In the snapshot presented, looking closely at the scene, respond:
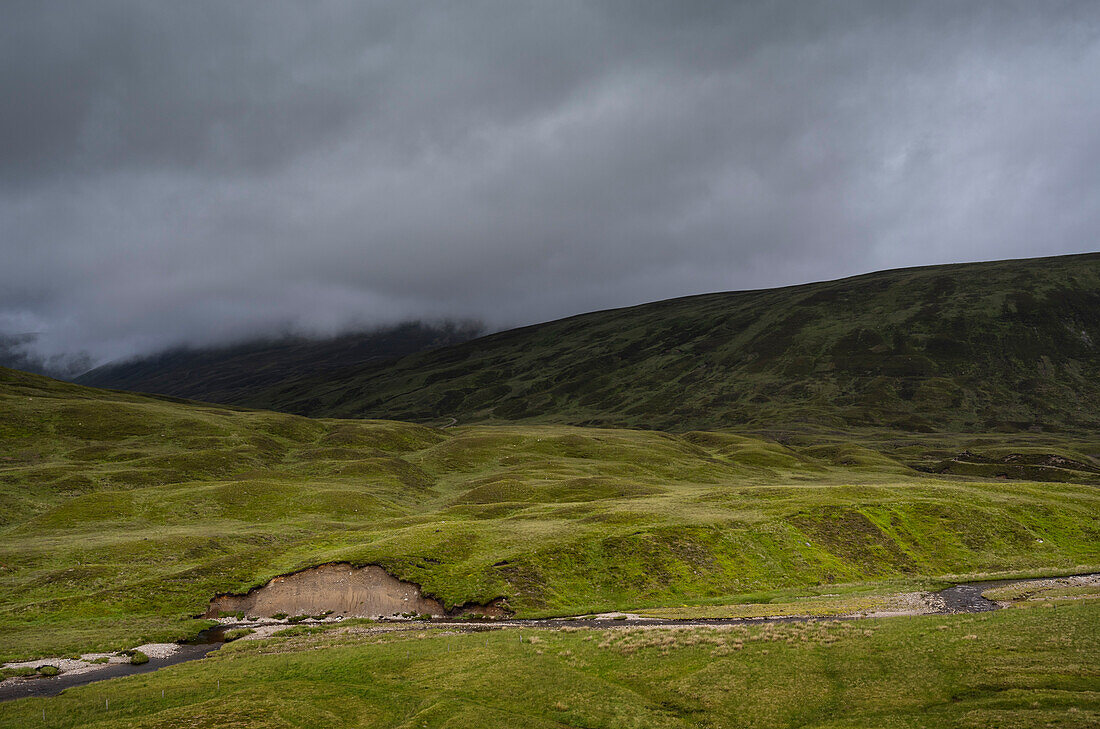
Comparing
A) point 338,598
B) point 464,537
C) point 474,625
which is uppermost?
point 464,537

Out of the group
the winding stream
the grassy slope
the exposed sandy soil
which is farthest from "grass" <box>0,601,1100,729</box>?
the exposed sandy soil

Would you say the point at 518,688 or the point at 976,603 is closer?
the point at 518,688

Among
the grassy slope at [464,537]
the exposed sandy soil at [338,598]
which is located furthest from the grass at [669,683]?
the exposed sandy soil at [338,598]

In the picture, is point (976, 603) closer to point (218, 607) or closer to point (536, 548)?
point (536, 548)

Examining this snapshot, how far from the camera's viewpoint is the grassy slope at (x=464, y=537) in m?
60.2

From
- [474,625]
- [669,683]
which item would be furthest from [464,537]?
[669,683]

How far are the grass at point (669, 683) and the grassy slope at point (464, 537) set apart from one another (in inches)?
734

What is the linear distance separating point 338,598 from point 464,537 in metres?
16.5

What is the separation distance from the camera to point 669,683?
32.1m

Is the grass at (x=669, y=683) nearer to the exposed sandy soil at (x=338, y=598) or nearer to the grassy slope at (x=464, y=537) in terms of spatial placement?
the grassy slope at (x=464, y=537)

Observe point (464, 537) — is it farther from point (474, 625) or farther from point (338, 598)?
point (474, 625)

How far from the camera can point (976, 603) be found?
1960 inches

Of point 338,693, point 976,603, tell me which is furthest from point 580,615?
point 976,603

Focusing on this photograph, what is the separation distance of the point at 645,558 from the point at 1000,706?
4401 centimetres
